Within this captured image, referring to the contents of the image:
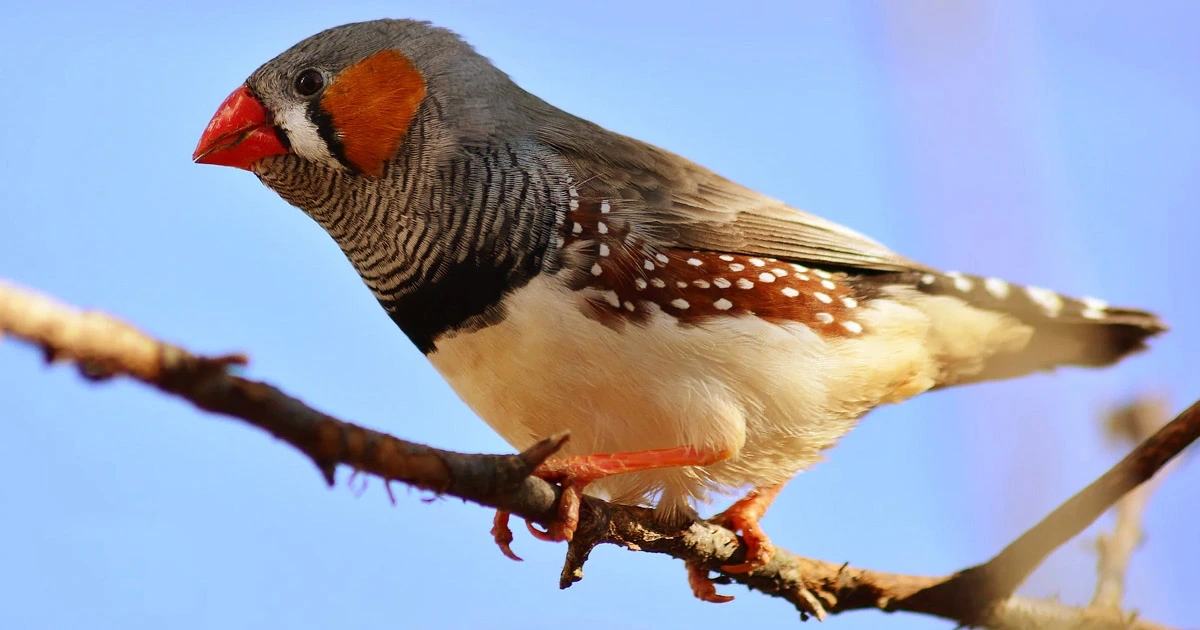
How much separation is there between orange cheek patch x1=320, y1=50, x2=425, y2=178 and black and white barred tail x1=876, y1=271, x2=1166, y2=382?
6.96 ft

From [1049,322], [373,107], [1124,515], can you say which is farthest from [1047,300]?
[373,107]

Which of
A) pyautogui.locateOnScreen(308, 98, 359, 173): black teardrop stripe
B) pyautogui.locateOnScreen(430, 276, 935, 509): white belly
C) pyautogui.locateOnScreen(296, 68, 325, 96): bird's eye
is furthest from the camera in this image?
pyautogui.locateOnScreen(296, 68, 325, 96): bird's eye

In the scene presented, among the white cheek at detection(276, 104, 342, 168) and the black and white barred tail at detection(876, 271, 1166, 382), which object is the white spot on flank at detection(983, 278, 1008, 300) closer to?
the black and white barred tail at detection(876, 271, 1166, 382)

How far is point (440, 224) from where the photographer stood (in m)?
3.91

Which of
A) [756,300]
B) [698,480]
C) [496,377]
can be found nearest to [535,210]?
[496,377]

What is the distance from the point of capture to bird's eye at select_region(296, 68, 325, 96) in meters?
4.21

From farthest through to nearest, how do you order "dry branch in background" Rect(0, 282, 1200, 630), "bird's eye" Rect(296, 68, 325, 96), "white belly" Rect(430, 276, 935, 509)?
A: "bird's eye" Rect(296, 68, 325, 96)
"white belly" Rect(430, 276, 935, 509)
"dry branch in background" Rect(0, 282, 1200, 630)

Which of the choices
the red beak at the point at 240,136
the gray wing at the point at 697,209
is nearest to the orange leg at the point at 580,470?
the gray wing at the point at 697,209

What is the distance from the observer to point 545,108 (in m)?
4.59

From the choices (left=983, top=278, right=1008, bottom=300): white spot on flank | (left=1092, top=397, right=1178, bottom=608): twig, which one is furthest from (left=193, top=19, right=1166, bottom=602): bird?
(left=1092, top=397, right=1178, bottom=608): twig

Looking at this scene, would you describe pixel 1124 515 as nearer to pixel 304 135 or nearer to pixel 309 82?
pixel 304 135

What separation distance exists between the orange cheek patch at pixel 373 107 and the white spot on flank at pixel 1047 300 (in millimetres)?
2751

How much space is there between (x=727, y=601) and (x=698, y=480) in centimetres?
61

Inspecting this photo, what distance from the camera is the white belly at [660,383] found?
374cm
